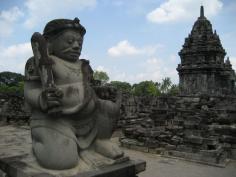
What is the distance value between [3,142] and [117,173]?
5388 millimetres

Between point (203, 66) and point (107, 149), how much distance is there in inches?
779

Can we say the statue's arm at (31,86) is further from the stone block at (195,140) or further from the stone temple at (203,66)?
the stone temple at (203,66)

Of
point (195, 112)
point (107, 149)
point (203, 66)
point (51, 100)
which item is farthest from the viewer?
point (203, 66)

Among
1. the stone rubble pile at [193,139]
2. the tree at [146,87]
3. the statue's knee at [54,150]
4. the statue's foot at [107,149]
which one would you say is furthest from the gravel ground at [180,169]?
the tree at [146,87]

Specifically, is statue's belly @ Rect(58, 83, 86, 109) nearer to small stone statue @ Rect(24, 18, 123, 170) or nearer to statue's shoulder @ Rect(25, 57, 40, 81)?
small stone statue @ Rect(24, 18, 123, 170)

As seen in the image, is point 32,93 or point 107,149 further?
point 107,149

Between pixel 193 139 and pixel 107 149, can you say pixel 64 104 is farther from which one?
pixel 193 139

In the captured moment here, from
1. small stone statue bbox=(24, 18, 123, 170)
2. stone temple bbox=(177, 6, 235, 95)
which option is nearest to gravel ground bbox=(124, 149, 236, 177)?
small stone statue bbox=(24, 18, 123, 170)

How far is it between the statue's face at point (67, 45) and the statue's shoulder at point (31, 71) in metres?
0.29

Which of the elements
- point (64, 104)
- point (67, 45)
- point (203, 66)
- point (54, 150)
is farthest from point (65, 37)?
point (203, 66)

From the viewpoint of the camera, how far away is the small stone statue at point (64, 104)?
3113mm

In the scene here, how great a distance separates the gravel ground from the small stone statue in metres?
2.56

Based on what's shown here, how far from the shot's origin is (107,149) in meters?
3.58

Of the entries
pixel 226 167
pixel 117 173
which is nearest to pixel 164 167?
pixel 226 167
